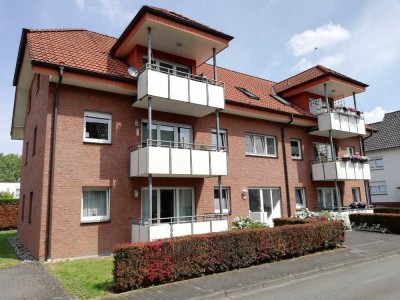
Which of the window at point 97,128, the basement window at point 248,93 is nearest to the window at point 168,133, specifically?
the window at point 97,128

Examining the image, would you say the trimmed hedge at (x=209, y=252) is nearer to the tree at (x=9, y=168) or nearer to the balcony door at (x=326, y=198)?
the balcony door at (x=326, y=198)

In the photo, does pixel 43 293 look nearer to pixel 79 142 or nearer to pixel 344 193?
pixel 79 142

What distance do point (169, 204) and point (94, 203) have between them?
3.16 metres

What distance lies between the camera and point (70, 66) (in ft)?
37.4

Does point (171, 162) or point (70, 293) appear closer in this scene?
point (70, 293)

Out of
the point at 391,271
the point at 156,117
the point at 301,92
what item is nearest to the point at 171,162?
the point at 156,117

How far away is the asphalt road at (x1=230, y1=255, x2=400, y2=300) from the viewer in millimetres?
6750

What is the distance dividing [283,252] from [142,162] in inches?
228

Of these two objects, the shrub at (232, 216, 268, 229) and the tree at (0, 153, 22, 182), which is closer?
the shrub at (232, 216, 268, 229)

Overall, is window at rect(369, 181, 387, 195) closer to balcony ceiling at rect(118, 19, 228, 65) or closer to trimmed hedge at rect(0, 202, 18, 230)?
balcony ceiling at rect(118, 19, 228, 65)

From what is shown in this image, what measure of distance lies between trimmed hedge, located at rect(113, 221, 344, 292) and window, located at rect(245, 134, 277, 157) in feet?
20.7

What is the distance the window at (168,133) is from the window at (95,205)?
9.23 feet

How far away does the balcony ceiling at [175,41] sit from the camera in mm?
12823

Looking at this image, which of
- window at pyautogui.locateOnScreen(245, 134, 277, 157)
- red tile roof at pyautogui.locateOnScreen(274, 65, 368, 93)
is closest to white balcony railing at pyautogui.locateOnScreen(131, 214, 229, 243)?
window at pyautogui.locateOnScreen(245, 134, 277, 157)
